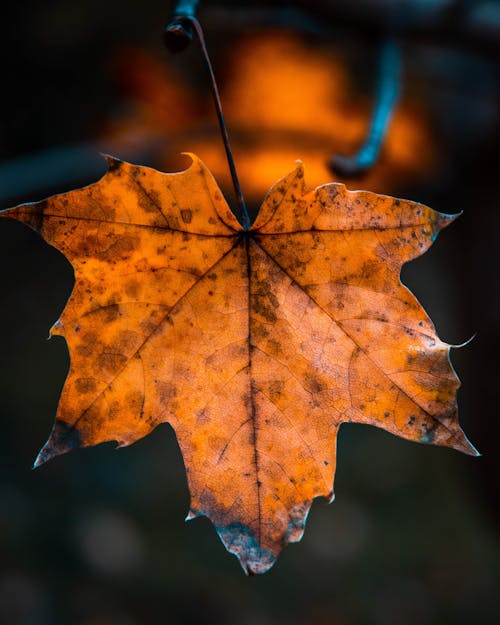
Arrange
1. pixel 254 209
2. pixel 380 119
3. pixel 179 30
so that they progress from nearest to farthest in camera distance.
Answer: pixel 179 30 < pixel 380 119 < pixel 254 209

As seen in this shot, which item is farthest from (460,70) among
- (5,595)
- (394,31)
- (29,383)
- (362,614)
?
(5,595)

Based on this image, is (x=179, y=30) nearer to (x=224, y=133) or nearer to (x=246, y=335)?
(x=224, y=133)

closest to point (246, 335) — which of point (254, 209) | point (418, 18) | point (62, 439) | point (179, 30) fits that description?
point (62, 439)

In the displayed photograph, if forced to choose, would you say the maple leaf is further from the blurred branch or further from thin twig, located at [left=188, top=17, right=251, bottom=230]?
the blurred branch

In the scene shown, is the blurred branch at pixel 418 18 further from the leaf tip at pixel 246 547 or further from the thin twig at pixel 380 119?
the leaf tip at pixel 246 547

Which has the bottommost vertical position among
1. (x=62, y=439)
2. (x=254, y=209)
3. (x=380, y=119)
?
(x=254, y=209)

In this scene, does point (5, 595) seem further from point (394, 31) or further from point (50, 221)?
point (394, 31)
